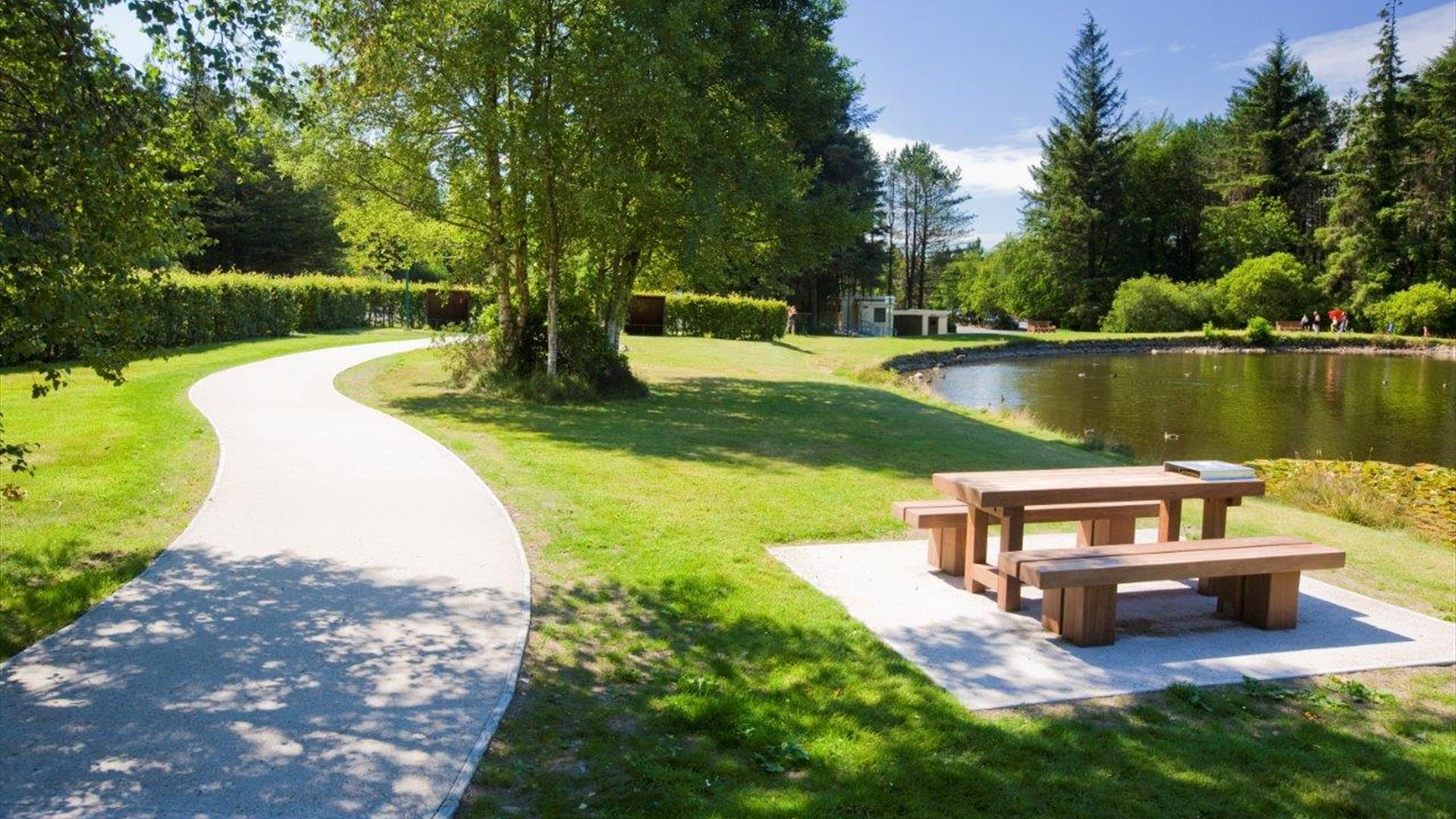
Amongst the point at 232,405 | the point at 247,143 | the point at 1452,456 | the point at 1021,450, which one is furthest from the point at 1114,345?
the point at 247,143

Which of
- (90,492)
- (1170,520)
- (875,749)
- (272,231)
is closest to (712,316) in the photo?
(272,231)

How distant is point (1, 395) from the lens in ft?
44.5

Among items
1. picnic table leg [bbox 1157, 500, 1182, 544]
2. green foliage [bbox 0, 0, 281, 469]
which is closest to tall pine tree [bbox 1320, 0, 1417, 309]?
picnic table leg [bbox 1157, 500, 1182, 544]

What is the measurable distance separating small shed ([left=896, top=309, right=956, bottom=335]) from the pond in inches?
458

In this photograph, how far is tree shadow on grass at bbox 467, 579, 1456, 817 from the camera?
372 cm

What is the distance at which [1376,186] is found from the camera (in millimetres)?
59938

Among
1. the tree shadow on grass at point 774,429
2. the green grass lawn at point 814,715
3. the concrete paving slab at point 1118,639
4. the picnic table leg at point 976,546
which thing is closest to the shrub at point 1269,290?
the tree shadow on grass at point 774,429

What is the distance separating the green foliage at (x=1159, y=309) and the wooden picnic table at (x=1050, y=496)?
2419 inches

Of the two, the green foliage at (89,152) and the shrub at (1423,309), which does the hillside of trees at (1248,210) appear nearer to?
the shrub at (1423,309)

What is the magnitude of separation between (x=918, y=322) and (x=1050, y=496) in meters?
52.3

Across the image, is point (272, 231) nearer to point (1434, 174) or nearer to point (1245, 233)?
point (1245, 233)

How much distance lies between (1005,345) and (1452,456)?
31727 millimetres

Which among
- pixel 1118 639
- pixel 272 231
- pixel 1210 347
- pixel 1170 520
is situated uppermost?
pixel 272 231

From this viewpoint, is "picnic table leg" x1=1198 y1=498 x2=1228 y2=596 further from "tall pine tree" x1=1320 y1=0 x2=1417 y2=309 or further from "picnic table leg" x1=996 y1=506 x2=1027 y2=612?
"tall pine tree" x1=1320 y1=0 x2=1417 y2=309
